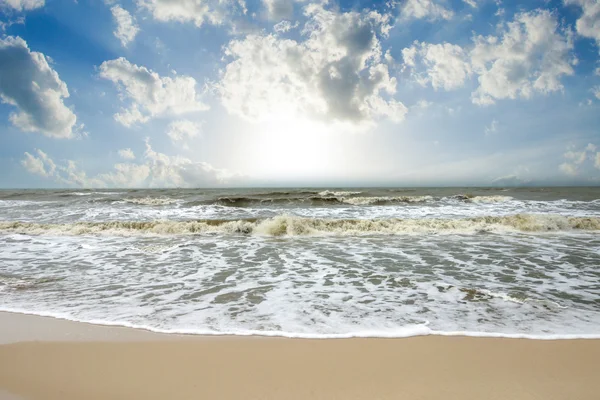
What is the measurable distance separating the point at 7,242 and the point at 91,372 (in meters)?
11.3

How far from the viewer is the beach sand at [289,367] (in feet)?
8.21

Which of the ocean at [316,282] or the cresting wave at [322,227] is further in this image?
the cresting wave at [322,227]

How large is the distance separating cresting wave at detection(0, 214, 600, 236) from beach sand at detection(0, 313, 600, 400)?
30.4 feet

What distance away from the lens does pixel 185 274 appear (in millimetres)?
6570

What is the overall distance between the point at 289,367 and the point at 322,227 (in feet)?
34.9

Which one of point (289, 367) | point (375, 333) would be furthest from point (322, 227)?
point (289, 367)

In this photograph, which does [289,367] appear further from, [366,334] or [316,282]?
[316,282]

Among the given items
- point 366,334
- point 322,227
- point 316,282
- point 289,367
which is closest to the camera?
point 289,367

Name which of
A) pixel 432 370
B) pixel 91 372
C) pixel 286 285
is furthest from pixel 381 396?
pixel 286 285

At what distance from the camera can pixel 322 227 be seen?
1345 centimetres

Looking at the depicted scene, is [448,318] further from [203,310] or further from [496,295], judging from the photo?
Answer: [203,310]

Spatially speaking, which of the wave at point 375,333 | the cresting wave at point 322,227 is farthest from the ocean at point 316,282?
the cresting wave at point 322,227

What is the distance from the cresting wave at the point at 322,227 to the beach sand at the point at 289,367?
9278 mm

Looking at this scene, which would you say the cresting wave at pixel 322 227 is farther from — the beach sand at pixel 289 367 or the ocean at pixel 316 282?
the beach sand at pixel 289 367
